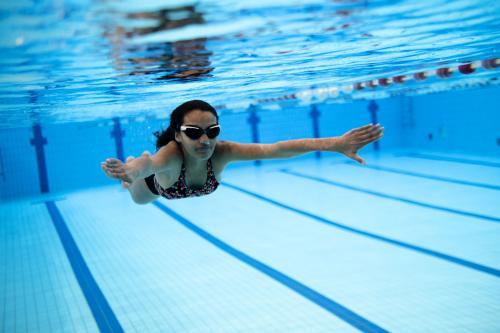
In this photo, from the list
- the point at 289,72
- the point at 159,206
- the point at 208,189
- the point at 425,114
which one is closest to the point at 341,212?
the point at 289,72

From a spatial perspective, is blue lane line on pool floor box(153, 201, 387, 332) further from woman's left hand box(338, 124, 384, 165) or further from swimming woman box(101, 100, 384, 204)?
woman's left hand box(338, 124, 384, 165)

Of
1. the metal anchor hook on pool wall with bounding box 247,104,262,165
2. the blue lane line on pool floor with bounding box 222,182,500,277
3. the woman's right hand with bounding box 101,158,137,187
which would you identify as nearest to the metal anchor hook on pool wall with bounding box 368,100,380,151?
the metal anchor hook on pool wall with bounding box 247,104,262,165

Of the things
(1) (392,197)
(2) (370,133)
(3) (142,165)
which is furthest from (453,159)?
(3) (142,165)

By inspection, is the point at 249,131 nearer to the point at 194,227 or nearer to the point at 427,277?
the point at 194,227

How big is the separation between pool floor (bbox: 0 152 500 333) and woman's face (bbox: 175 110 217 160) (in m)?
2.03

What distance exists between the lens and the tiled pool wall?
49.2 ft

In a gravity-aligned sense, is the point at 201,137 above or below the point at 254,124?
above

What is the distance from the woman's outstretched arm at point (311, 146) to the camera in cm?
332

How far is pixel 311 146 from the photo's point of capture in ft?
11.8

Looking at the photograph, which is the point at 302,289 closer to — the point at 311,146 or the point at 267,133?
the point at 311,146

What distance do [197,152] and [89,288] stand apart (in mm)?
3476

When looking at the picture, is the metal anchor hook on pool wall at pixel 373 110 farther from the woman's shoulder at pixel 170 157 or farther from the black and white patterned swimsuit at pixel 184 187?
the woman's shoulder at pixel 170 157

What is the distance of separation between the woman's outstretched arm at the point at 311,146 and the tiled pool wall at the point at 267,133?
11.0 meters

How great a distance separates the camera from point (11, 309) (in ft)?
18.8
